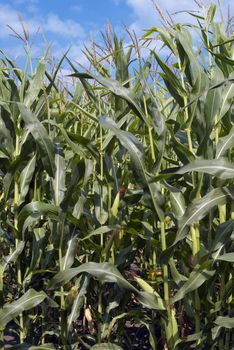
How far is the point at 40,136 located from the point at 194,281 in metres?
0.97

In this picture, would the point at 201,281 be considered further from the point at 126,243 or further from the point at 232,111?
the point at 232,111

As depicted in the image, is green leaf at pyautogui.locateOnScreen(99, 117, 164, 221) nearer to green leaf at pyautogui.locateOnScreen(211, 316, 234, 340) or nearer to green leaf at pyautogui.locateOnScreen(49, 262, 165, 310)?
green leaf at pyautogui.locateOnScreen(49, 262, 165, 310)

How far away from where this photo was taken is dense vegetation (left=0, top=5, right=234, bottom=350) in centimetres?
206

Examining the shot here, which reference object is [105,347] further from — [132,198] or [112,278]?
[132,198]

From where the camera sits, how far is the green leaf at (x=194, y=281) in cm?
197

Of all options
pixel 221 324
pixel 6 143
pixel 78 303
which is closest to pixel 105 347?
pixel 78 303

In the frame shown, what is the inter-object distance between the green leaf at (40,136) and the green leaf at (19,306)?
0.60 meters

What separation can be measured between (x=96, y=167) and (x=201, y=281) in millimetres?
812

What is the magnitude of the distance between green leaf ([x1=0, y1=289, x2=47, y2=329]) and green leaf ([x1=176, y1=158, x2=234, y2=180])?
905mm

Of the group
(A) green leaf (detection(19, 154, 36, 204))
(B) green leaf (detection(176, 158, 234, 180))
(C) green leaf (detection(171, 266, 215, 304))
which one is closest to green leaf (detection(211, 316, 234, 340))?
(C) green leaf (detection(171, 266, 215, 304))

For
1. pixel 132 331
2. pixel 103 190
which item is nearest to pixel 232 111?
pixel 103 190

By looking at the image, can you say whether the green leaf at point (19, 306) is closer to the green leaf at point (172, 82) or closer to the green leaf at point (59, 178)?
the green leaf at point (59, 178)

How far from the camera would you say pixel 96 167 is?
2479mm

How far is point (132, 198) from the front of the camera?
236 cm
